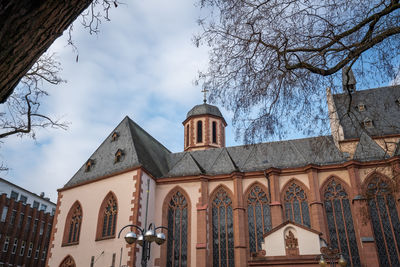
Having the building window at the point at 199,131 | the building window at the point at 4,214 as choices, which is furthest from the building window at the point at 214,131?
the building window at the point at 4,214

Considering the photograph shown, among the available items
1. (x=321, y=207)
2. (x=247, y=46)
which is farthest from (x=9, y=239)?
(x=247, y=46)

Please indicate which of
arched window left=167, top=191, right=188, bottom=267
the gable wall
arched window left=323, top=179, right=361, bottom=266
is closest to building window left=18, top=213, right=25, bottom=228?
the gable wall

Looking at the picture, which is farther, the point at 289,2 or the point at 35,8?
the point at 289,2

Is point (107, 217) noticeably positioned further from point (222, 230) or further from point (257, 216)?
point (257, 216)

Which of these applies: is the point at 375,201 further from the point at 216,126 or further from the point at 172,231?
the point at 216,126

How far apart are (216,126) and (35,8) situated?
3033cm

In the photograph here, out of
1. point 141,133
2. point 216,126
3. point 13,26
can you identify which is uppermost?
point 216,126

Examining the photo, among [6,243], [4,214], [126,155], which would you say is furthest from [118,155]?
[6,243]

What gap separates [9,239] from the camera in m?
34.4

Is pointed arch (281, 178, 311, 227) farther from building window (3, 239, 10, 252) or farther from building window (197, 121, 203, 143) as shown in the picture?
building window (3, 239, 10, 252)

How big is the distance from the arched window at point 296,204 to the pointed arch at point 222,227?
3305 mm

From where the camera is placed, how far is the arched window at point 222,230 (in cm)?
1986

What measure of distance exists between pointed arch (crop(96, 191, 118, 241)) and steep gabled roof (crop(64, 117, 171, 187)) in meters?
1.70

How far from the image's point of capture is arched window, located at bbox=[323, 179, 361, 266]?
18.7 metres
